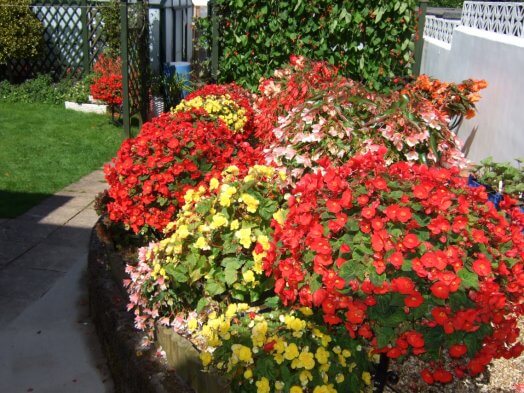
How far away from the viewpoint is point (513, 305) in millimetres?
2670

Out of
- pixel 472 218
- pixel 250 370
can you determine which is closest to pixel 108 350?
pixel 250 370

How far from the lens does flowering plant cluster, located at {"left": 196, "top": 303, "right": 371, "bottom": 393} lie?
8.41 feet

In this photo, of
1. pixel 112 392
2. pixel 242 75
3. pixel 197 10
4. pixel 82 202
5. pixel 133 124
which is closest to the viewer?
pixel 112 392

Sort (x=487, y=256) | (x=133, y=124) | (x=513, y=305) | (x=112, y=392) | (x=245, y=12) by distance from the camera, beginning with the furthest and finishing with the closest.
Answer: (x=133, y=124) < (x=245, y=12) < (x=112, y=392) < (x=513, y=305) < (x=487, y=256)

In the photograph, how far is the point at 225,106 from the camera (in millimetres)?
6555

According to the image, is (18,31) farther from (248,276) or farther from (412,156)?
(248,276)

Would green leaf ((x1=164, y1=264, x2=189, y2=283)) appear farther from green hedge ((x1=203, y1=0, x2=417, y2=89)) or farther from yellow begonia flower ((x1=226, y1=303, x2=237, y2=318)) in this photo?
green hedge ((x1=203, y1=0, x2=417, y2=89))

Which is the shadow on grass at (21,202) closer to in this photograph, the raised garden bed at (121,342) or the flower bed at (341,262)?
the raised garden bed at (121,342)

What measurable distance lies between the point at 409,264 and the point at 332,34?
5224mm

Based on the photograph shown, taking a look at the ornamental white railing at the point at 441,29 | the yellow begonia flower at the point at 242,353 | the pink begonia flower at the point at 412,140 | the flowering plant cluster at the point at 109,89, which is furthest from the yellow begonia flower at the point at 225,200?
the flowering plant cluster at the point at 109,89

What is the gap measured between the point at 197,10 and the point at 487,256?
14.1 metres

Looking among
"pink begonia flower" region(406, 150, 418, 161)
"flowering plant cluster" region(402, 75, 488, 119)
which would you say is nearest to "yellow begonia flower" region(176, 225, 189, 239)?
"pink begonia flower" region(406, 150, 418, 161)

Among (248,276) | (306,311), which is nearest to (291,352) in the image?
(306,311)

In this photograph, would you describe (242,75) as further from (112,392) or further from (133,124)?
(112,392)
